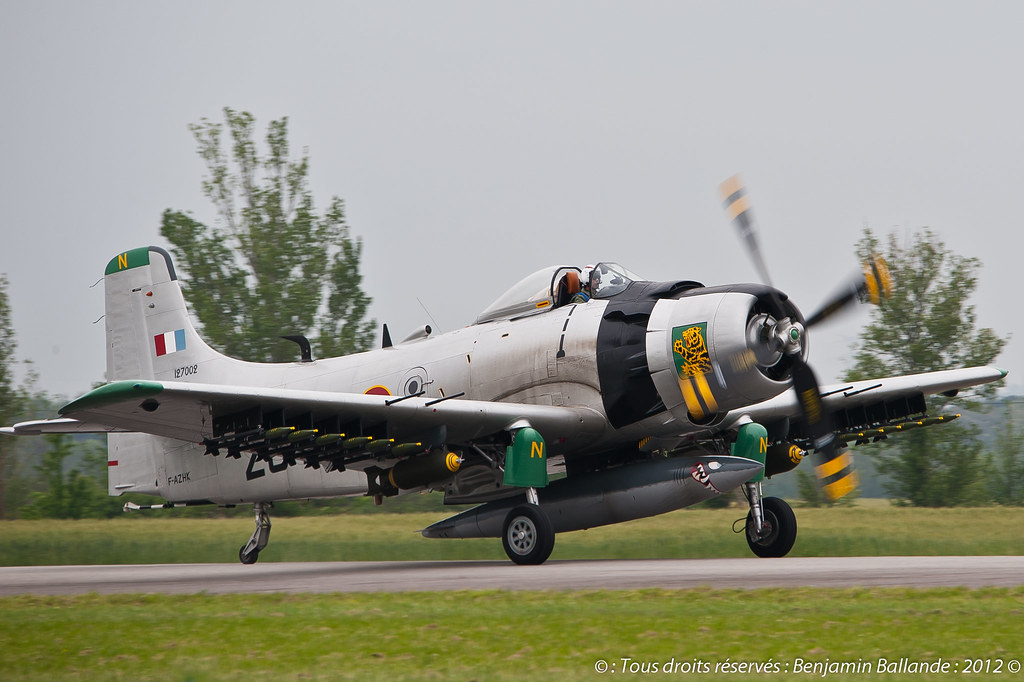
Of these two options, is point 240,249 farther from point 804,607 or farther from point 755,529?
point 804,607

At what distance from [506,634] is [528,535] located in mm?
→ 5842

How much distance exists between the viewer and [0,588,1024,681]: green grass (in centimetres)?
633

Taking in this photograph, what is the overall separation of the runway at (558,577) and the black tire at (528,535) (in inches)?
7.0

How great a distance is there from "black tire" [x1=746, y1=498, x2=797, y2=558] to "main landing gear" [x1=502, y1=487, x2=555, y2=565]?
10.5 feet

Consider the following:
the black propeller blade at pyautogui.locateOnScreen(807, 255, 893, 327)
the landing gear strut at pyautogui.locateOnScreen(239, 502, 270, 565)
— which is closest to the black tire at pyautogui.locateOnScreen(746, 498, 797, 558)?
the black propeller blade at pyautogui.locateOnScreen(807, 255, 893, 327)

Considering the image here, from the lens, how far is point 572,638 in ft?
23.1

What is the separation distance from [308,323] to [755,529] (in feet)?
83.7

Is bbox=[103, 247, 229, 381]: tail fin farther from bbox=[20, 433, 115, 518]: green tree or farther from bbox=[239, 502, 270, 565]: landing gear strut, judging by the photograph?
bbox=[20, 433, 115, 518]: green tree

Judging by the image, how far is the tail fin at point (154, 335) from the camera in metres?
18.2

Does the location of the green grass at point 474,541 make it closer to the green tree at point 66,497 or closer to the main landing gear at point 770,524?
the main landing gear at point 770,524

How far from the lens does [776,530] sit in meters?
14.4

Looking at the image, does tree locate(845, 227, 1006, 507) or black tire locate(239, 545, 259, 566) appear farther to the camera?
tree locate(845, 227, 1006, 507)

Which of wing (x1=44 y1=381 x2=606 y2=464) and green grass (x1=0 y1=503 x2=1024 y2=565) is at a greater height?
wing (x1=44 y1=381 x2=606 y2=464)

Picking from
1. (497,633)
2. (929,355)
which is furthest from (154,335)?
(929,355)
